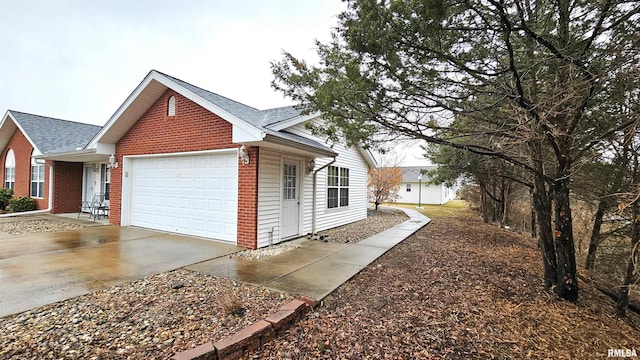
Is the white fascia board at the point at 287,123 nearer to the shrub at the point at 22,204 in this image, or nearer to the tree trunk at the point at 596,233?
the tree trunk at the point at 596,233

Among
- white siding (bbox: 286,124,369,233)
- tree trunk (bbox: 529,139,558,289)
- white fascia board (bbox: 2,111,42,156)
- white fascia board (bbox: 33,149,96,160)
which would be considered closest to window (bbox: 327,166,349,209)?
white siding (bbox: 286,124,369,233)

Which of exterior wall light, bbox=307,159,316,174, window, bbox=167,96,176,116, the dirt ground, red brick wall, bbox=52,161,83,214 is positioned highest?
window, bbox=167,96,176,116

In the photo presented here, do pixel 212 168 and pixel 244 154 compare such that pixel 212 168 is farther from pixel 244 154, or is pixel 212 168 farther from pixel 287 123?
pixel 287 123

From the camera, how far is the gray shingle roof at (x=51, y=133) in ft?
42.6

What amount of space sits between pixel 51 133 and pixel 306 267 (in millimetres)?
16675

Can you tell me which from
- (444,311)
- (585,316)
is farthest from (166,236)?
(585,316)

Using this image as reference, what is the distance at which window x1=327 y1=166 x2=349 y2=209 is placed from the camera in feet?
33.6

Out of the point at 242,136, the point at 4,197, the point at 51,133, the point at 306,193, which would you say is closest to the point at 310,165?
the point at 306,193

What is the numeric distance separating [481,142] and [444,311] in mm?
3487

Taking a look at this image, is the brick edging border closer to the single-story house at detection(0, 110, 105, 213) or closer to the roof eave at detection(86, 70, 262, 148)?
the roof eave at detection(86, 70, 262, 148)

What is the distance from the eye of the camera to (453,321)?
3.38 m

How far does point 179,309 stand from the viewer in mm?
3414

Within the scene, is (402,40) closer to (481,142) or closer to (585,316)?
(481,142)

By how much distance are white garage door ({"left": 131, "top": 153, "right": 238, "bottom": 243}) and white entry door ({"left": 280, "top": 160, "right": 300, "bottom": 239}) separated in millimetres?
1370
